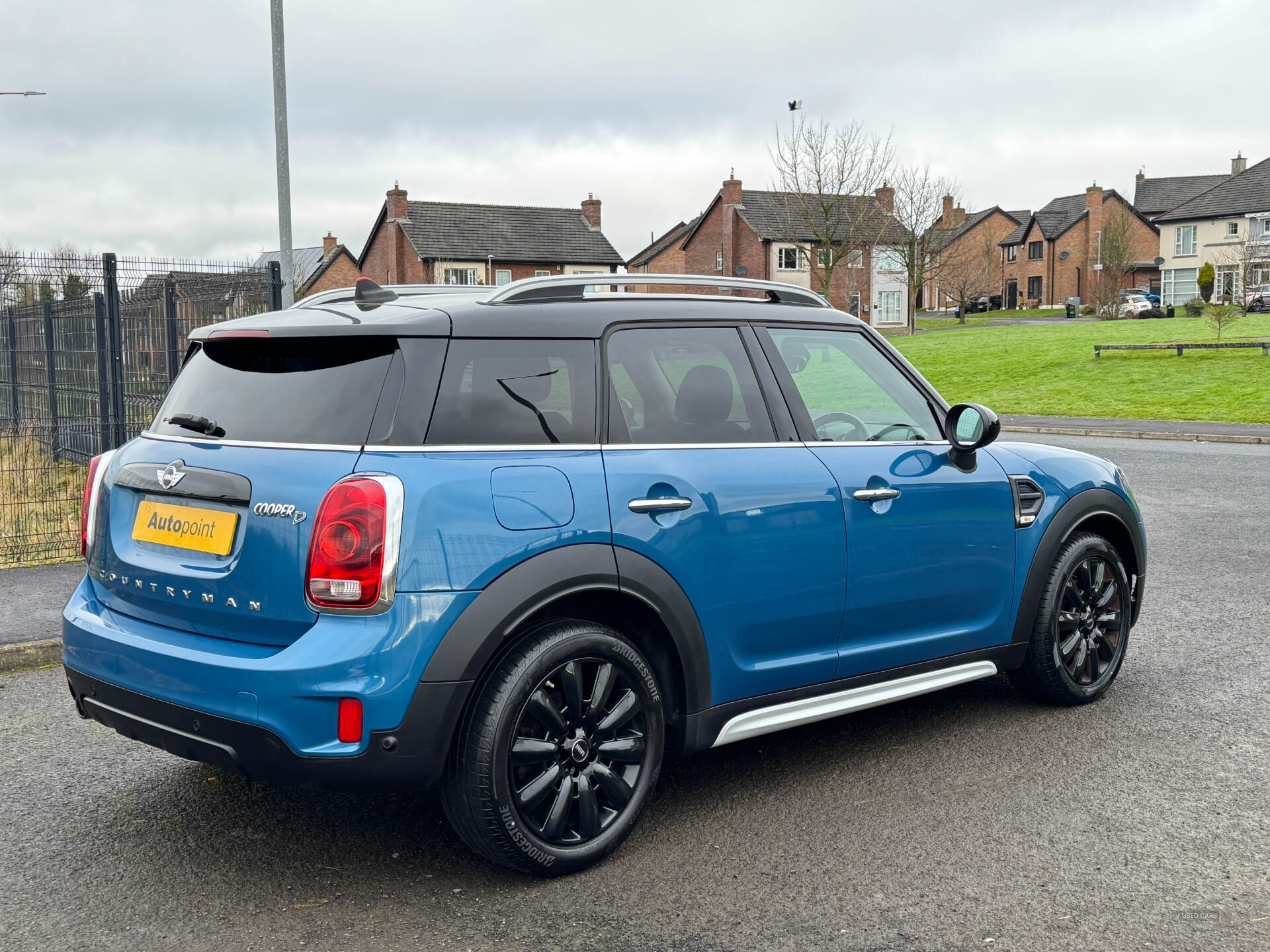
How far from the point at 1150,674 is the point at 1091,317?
6405cm

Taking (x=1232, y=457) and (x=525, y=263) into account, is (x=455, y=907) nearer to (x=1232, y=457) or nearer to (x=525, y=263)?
(x=1232, y=457)

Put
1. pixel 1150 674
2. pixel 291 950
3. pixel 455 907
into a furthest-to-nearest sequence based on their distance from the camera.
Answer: pixel 1150 674 < pixel 455 907 < pixel 291 950

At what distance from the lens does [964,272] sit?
6969 centimetres

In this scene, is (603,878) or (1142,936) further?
(603,878)

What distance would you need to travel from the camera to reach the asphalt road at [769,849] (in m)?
3.38

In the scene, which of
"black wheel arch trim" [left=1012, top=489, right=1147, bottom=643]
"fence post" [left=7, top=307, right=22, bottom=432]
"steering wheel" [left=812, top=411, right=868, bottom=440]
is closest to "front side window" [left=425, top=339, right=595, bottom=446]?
"steering wheel" [left=812, top=411, right=868, bottom=440]

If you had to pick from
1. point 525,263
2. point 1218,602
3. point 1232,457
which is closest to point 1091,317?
point 525,263

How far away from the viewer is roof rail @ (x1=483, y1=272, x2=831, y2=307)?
3889 mm

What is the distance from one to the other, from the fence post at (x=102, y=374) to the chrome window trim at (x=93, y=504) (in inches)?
327

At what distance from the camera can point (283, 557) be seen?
3.40 m

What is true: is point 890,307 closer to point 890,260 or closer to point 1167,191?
point 890,260

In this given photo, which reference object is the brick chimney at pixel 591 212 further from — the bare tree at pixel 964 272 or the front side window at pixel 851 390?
the front side window at pixel 851 390

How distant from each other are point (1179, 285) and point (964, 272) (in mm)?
20494

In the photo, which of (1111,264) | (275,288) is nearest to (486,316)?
(275,288)
